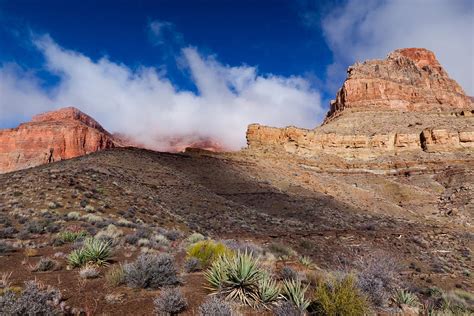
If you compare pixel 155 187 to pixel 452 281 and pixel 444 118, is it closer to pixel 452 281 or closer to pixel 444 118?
pixel 452 281

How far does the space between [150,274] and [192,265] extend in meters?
1.83

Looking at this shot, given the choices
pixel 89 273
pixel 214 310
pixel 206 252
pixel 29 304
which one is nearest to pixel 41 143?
pixel 206 252

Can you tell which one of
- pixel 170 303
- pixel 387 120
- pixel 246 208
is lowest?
pixel 170 303

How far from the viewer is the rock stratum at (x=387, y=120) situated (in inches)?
2296

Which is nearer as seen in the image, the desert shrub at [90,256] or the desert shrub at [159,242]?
the desert shrub at [90,256]

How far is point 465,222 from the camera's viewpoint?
111ft

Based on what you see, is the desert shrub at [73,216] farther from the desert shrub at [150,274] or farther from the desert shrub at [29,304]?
the desert shrub at [29,304]

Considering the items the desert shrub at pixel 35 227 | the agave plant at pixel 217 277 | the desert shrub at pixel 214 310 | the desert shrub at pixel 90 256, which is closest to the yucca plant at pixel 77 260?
the desert shrub at pixel 90 256

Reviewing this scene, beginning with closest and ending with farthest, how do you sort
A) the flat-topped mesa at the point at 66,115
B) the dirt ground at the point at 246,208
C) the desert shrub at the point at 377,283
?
the desert shrub at the point at 377,283 → the dirt ground at the point at 246,208 → the flat-topped mesa at the point at 66,115

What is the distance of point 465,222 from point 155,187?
32541 mm

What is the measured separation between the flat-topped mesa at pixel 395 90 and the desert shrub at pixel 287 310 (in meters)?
83.4

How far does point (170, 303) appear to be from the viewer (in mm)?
5043

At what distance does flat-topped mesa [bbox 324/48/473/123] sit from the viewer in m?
83.9

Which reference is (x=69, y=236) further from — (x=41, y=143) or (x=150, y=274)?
(x=41, y=143)
